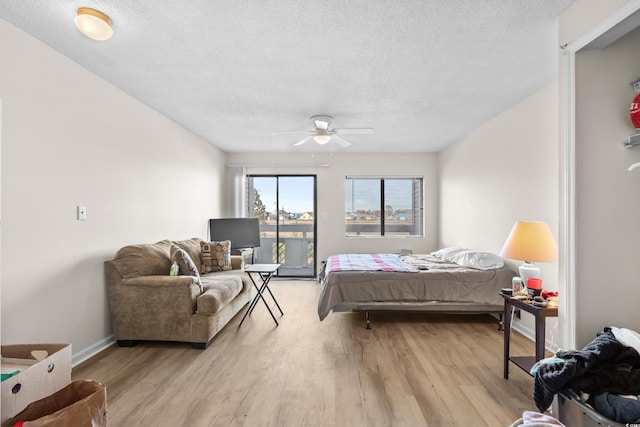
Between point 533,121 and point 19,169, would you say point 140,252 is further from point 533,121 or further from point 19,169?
point 533,121

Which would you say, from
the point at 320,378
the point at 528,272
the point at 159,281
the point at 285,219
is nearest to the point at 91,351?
the point at 159,281

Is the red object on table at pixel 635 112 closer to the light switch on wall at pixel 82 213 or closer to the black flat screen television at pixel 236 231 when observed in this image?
the light switch on wall at pixel 82 213

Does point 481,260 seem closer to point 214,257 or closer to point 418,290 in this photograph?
point 418,290

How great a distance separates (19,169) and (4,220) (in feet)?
1.19

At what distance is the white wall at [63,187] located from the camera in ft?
6.98

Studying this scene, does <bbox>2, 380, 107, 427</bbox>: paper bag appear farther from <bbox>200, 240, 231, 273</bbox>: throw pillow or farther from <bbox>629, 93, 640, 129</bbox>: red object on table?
<bbox>629, 93, 640, 129</bbox>: red object on table

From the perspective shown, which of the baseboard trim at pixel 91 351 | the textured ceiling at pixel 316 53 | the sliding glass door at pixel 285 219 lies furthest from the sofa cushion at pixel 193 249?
the sliding glass door at pixel 285 219

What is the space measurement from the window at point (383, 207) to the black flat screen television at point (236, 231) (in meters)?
1.86

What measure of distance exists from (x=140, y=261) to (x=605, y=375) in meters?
3.47

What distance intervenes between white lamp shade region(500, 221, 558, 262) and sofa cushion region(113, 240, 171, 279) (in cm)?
323

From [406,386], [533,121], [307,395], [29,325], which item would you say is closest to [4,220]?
[29,325]

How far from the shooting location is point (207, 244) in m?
4.35

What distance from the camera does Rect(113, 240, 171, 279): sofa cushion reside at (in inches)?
117

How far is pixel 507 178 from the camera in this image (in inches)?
145
